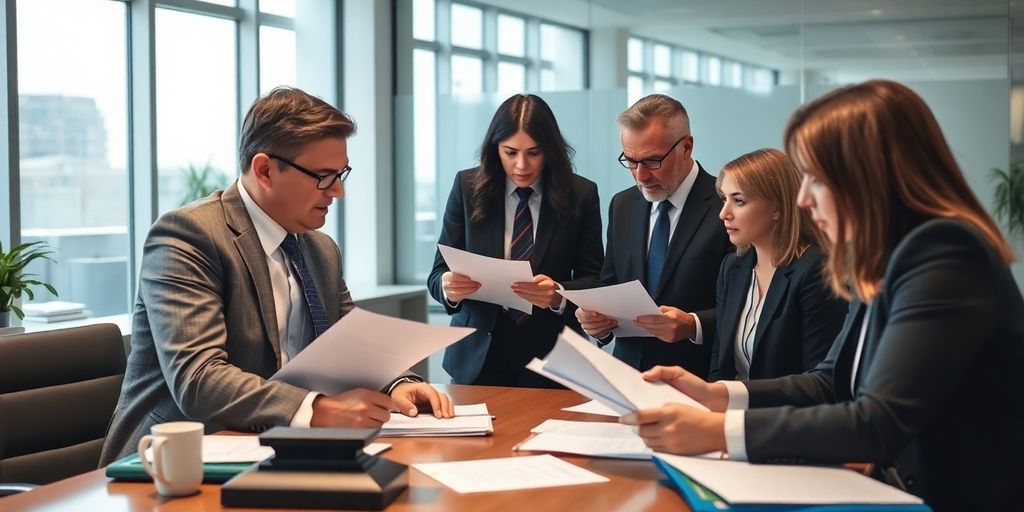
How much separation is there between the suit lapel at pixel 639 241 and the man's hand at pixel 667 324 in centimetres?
38

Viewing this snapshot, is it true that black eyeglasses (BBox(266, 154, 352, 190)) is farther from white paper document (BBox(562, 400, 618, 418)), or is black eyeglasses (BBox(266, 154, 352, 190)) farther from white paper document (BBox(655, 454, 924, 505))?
white paper document (BBox(655, 454, 924, 505))

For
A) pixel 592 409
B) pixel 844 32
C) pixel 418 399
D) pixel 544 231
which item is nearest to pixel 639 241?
pixel 544 231

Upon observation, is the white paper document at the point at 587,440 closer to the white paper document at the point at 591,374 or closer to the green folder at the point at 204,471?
the white paper document at the point at 591,374

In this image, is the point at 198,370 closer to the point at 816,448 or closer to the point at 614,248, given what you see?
the point at 816,448

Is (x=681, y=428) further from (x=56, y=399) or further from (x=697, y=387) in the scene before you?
(x=56, y=399)

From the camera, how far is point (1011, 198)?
5.22 meters

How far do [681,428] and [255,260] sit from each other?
3.73 ft

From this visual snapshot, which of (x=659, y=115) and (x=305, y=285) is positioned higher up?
(x=659, y=115)

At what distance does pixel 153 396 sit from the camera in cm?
238

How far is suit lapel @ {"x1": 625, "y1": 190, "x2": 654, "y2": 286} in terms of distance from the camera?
133 inches

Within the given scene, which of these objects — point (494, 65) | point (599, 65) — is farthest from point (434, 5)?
point (599, 65)

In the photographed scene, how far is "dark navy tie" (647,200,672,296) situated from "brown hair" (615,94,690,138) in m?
0.24

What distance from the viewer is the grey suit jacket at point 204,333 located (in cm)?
223

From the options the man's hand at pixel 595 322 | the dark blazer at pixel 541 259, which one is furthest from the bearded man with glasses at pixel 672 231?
the dark blazer at pixel 541 259
